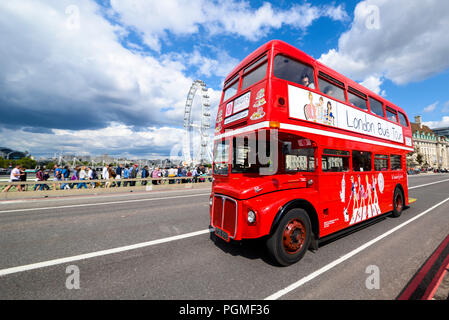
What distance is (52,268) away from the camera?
3350 millimetres

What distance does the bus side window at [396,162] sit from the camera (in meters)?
7.04

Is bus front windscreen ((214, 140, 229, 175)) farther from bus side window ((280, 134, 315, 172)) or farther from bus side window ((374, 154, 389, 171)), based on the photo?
bus side window ((374, 154, 389, 171))

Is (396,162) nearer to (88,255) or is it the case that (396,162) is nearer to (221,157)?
(221,157)

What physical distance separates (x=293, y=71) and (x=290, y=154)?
6.05ft

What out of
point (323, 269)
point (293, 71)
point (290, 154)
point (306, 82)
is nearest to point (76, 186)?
point (290, 154)

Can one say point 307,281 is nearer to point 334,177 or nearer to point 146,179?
point 334,177

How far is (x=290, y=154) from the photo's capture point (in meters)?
4.47

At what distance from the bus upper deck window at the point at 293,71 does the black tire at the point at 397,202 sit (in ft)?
18.7

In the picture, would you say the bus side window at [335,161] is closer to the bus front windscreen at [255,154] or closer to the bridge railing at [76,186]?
the bus front windscreen at [255,154]

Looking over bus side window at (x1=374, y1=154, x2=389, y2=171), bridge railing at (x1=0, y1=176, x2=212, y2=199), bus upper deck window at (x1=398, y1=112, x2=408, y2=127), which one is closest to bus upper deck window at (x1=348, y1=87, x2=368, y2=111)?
bus side window at (x1=374, y1=154, x2=389, y2=171)

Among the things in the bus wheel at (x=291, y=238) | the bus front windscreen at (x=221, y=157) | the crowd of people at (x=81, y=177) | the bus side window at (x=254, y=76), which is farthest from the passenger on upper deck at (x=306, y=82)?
the crowd of people at (x=81, y=177)

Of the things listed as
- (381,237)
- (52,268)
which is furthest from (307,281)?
(52,268)

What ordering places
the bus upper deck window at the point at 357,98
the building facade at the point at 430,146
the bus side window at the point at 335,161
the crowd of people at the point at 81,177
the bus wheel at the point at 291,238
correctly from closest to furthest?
1. the bus wheel at the point at 291,238
2. the bus side window at the point at 335,161
3. the bus upper deck window at the point at 357,98
4. the crowd of people at the point at 81,177
5. the building facade at the point at 430,146

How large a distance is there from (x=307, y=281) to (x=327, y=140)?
307cm
